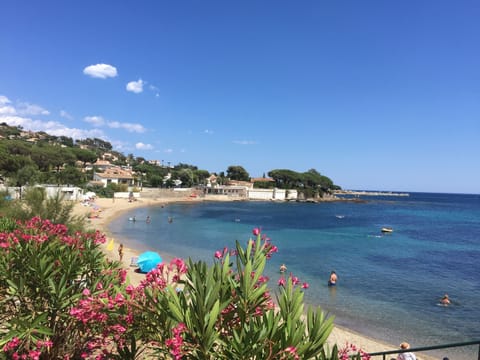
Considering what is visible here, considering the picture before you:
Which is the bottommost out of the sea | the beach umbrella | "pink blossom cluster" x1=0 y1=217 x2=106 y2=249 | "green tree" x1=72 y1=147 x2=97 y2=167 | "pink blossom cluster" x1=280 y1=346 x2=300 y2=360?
the sea

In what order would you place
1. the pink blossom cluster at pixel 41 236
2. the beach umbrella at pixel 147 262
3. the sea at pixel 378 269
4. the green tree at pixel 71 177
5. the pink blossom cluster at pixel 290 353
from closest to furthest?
the pink blossom cluster at pixel 290 353, the pink blossom cluster at pixel 41 236, the sea at pixel 378 269, the beach umbrella at pixel 147 262, the green tree at pixel 71 177

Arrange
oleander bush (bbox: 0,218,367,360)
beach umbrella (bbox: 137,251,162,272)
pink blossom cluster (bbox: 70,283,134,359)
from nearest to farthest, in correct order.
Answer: oleander bush (bbox: 0,218,367,360) < pink blossom cluster (bbox: 70,283,134,359) < beach umbrella (bbox: 137,251,162,272)

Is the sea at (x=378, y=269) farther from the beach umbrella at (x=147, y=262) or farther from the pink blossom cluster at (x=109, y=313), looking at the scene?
the beach umbrella at (x=147, y=262)

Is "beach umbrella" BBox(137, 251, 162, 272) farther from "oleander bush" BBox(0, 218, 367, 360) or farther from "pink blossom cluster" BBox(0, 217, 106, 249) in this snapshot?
"oleander bush" BBox(0, 218, 367, 360)

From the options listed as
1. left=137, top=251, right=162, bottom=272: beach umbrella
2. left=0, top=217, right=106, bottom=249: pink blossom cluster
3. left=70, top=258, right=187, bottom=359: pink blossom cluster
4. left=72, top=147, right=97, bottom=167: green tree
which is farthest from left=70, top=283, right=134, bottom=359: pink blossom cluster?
left=72, top=147, right=97, bottom=167: green tree

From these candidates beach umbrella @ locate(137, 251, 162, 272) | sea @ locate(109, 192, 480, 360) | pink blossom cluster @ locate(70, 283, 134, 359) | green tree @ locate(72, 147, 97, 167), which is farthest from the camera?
green tree @ locate(72, 147, 97, 167)

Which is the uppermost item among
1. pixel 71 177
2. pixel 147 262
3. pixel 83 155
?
pixel 83 155

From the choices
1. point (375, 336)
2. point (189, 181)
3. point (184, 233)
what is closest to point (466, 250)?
point (375, 336)

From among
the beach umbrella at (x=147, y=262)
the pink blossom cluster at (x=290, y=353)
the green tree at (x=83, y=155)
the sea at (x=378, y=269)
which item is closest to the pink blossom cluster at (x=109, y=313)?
the pink blossom cluster at (x=290, y=353)

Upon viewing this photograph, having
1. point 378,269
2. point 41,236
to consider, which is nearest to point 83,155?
point 378,269

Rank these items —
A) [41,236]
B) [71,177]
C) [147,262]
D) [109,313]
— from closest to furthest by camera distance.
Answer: [109,313] < [41,236] < [147,262] < [71,177]

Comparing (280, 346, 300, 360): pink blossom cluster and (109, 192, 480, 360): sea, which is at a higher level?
(280, 346, 300, 360): pink blossom cluster

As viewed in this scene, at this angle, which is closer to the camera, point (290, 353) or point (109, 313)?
point (290, 353)

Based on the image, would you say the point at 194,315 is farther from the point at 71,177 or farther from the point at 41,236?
the point at 71,177
